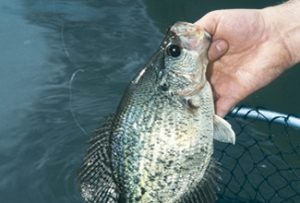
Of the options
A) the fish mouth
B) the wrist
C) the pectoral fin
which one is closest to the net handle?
the wrist

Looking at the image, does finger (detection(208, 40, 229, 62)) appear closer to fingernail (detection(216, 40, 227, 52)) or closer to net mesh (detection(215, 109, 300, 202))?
fingernail (detection(216, 40, 227, 52))

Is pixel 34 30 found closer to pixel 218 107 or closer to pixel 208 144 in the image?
pixel 218 107

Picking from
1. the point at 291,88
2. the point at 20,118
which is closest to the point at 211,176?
the point at 20,118

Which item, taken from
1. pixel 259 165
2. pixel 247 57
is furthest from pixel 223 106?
pixel 259 165

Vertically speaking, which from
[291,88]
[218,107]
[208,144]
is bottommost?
[291,88]

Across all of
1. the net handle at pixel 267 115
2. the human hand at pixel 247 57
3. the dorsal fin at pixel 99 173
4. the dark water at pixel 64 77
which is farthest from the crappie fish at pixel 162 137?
the dark water at pixel 64 77

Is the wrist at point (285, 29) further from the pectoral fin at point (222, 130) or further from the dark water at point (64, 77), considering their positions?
the dark water at point (64, 77)

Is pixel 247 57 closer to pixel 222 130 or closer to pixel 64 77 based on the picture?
pixel 222 130
